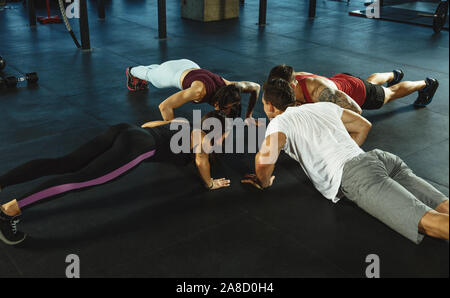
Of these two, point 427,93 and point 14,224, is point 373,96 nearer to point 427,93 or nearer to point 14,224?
point 427,93

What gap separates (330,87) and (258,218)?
4.37ft

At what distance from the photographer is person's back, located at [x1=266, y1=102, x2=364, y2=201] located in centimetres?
259

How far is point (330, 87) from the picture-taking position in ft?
11.2

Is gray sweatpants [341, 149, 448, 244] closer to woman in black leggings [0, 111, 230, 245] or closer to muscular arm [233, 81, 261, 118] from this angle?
woman in black leggings [0, 111, 230, 245]

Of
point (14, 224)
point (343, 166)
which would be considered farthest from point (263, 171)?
point (14, 224)

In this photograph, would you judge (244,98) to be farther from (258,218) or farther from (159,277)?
(159,277)

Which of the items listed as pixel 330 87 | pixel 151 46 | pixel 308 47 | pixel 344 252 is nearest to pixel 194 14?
pixel 151 46

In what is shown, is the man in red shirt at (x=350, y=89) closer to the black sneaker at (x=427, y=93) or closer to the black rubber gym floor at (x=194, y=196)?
the black sneaker at (x=427, y=93)

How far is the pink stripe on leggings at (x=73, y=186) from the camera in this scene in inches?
92.0

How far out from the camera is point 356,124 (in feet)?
9.73

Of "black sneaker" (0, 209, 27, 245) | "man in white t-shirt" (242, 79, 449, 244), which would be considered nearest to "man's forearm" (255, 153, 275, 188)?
"man in white t-shirt" (242, 79, 449, 244)

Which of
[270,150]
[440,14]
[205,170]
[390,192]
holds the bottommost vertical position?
[205,170]

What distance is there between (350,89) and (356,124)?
908 millimetres

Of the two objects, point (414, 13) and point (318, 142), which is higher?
point (414, 13)
